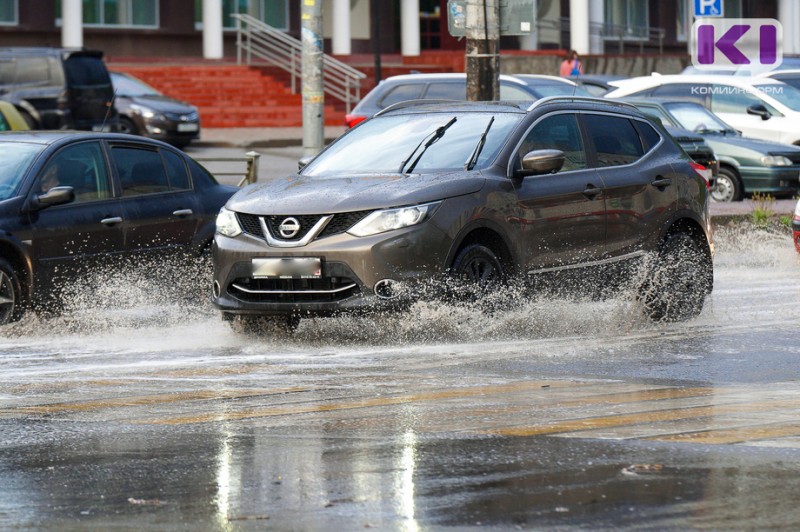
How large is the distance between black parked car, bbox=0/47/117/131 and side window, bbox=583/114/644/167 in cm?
1814

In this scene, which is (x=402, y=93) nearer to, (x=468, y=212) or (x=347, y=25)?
(x=468, y=212)

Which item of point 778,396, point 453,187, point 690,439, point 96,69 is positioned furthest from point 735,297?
point 96,69

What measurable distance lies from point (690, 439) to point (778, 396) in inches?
52.9

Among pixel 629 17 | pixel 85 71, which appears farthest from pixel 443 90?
pixel 629 17

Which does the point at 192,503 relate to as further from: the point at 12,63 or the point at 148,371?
the point at 12,63

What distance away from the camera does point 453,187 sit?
33.3ft

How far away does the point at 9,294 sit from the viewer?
36.2 feet

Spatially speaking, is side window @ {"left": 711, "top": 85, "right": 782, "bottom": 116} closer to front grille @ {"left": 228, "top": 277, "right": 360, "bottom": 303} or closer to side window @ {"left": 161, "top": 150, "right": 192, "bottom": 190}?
side window @ {"left": 161, "top": 150, "right": 192, "bottom": 190}

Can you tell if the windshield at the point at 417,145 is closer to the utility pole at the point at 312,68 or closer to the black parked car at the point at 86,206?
the black parked car at the point at 86,206

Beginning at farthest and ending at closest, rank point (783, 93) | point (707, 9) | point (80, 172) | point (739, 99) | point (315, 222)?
1. point (707, 9)
2. point (783, 93)
3. point (739, 99)
4. point (80, 172)
5. point (315, 222)

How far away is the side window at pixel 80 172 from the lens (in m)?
11.7

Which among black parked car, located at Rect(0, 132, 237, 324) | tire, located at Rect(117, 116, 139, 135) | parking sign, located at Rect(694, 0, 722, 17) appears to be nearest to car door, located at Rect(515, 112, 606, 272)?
black parked car, located at Rect(0, 132, 237, 324)

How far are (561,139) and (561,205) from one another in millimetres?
635

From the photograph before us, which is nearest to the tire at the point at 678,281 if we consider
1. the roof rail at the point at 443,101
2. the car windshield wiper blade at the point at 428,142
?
the roof rail at the point at 443,101
